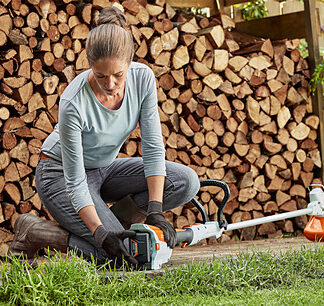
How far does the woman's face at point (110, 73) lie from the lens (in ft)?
6.61

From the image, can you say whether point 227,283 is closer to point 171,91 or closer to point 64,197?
point 64,197

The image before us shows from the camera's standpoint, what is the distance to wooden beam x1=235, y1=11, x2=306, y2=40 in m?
4.53

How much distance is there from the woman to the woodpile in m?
0.84

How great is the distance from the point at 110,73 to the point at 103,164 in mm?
564

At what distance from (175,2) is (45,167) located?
2279 millimetres

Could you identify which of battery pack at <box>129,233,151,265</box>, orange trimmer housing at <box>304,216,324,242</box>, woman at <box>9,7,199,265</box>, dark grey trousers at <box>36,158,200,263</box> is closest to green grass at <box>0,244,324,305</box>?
battery pack at <box>129,233,151,265</box>

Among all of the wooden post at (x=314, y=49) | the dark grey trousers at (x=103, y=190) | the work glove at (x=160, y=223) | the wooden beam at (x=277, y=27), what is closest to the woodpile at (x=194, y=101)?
the wooden post at (x=314, y=49)

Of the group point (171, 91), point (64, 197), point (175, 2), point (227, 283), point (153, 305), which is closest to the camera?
point (153, 305)

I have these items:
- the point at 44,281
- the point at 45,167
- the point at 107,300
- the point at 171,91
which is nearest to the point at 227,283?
the point at 107,300

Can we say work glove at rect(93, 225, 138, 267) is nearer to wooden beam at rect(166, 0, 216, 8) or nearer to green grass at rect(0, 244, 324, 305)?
green grass at rect(0, 244, 324, 305)

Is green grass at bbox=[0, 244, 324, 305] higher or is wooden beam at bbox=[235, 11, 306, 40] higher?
wooden beam at bbox=[235, 11, 306, 40]

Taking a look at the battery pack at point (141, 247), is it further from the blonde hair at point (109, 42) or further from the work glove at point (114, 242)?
the blonde hair at point (109, 42)

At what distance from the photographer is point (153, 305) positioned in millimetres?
1729

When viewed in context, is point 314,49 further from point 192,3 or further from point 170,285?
point 170,285
